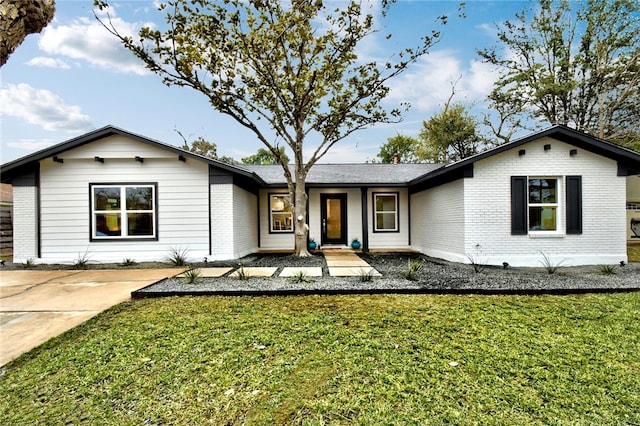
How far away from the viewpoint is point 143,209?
8.42 meters

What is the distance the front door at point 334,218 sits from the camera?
11.7 metres

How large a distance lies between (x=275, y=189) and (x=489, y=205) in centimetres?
716

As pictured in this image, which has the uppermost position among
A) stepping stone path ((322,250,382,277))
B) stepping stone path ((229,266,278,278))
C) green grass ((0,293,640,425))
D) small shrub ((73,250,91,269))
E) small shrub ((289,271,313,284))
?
small shrub ((73,250,91,269))

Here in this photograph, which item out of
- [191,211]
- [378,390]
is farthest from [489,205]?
[191,211]

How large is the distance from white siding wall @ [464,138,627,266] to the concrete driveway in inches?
295

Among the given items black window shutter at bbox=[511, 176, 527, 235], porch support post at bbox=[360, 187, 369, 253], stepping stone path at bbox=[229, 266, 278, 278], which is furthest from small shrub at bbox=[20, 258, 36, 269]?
black window shutter at bbox=[511, 176, 527, 235]

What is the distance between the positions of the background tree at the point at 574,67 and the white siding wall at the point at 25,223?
2367 cm

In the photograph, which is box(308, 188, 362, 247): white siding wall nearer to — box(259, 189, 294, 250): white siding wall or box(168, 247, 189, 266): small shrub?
box(259, 189, 294, 250): white siding wall

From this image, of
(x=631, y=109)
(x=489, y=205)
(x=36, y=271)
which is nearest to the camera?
(x=36, y=271)

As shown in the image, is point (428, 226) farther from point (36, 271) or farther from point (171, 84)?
point (36, 271)

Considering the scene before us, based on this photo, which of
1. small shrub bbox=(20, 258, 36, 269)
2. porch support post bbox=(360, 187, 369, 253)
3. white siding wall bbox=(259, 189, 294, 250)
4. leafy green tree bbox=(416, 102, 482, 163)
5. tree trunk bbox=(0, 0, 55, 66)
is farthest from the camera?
→ leafy green tree bbox=(416, 102, 482, 163)

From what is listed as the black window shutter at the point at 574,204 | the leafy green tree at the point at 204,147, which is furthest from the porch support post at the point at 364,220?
the leafy green tree at the point at 204,147

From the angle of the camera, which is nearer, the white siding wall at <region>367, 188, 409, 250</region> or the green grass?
the green grass

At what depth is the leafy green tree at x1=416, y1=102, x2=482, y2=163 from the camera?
22891mm
